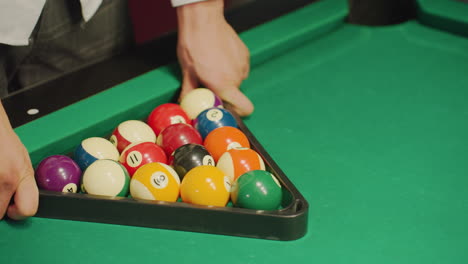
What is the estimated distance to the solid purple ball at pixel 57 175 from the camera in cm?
155

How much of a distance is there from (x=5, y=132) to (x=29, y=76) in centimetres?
78

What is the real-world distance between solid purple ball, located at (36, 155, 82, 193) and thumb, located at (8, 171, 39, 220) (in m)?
0.06

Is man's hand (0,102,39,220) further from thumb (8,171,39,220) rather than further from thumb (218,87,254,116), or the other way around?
thumb (218,87,254,116)

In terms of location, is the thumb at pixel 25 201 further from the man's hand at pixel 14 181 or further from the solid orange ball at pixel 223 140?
the solid orange ball at pixel 223 140

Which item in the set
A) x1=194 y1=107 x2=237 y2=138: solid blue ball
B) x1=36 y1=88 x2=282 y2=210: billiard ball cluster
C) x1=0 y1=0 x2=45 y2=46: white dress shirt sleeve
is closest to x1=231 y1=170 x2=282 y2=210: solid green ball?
x1=36 y1=88 x2=282 y2=210: billiard ball cluster

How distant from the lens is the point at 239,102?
6.21ft

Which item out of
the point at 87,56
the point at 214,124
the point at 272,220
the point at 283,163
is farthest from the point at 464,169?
the point at 87,56

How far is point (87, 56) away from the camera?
7.62 ft

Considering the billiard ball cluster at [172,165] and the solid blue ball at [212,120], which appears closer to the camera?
the billiard ball cluster at [172,165]

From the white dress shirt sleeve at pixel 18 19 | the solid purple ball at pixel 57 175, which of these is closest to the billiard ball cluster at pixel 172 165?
the solid purple ball at pixel 57 175

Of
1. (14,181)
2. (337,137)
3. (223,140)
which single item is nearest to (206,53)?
(223,140)

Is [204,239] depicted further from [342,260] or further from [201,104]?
[201,104]

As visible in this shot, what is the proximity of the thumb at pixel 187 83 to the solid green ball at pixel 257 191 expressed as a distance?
0.57 meters

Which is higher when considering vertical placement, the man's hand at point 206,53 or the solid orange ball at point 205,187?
the man's hand at point 206,53
